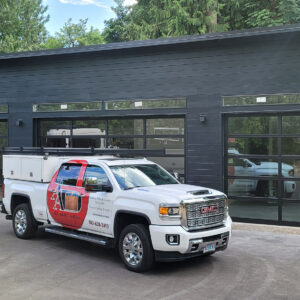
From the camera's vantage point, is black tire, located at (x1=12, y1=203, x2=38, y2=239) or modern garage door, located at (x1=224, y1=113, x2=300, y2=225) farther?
modern garage door, located at (x1=224, y1=113, x2=300, y2=225)

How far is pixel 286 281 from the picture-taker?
6.87m

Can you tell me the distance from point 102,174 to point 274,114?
542cm

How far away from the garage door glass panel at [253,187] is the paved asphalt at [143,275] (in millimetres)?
2318

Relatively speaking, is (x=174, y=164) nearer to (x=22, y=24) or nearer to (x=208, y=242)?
(x=208, y=242)

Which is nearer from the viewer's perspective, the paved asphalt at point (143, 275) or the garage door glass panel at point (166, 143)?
the paved asphalt at point (143, 275)

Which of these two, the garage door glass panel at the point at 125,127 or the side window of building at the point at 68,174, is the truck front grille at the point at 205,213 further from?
the garage door glass panel at the point at 125,127

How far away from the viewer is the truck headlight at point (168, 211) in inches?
281

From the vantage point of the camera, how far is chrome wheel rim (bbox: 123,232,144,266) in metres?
7.32

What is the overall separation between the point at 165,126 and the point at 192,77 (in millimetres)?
1671

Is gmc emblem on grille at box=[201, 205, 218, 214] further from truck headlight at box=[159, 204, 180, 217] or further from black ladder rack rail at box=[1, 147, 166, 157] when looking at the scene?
black ladder rack rail at box=[1, 147, 166, 157]

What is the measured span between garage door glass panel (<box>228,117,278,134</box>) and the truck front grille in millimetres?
4379

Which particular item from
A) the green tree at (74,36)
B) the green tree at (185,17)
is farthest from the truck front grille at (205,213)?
the green tree at (74,36)

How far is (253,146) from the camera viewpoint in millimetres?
11859

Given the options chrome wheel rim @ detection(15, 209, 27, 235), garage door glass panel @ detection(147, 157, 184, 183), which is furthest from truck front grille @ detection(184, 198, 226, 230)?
garage door glass panel @ detection(147, 157, 184, 183)
